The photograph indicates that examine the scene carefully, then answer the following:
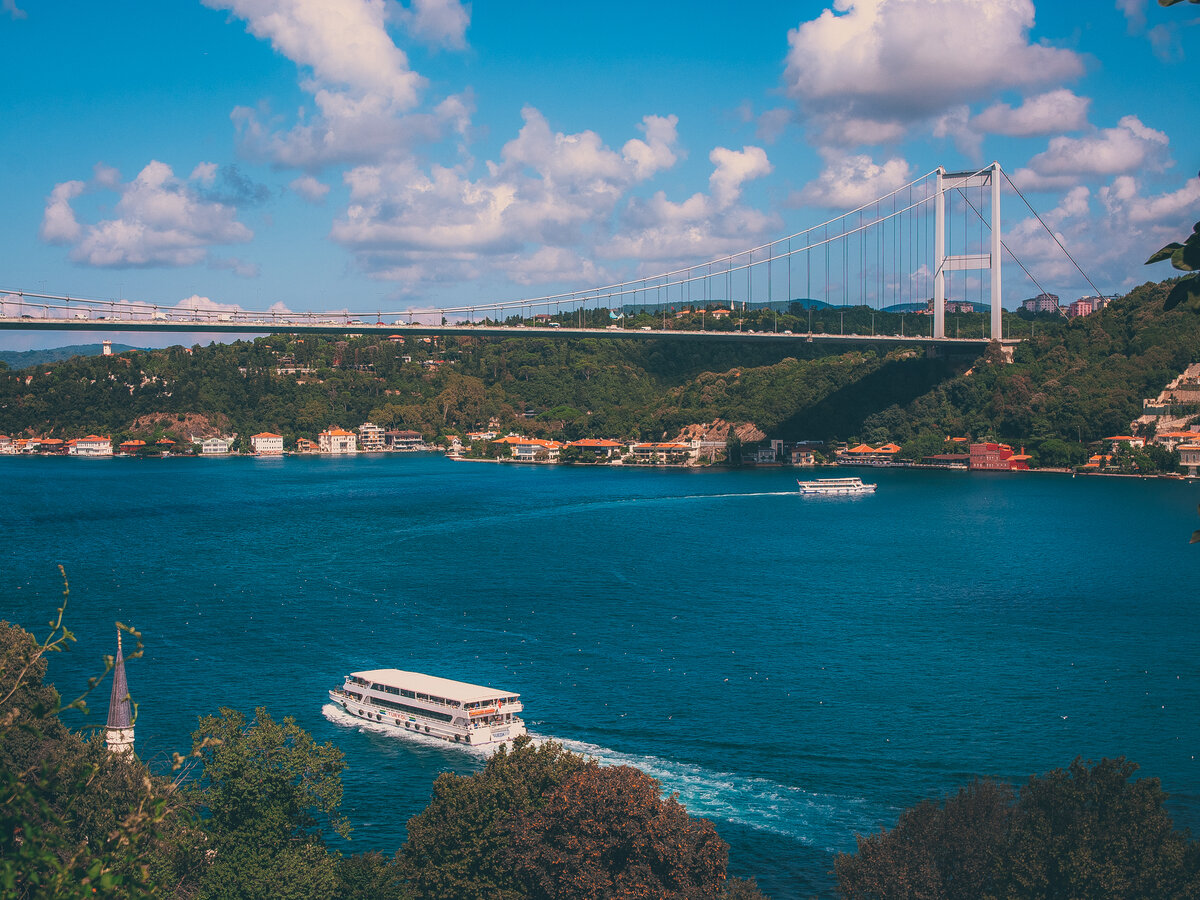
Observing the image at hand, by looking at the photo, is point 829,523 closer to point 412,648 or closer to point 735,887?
point 412,648

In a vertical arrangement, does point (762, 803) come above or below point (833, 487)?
below

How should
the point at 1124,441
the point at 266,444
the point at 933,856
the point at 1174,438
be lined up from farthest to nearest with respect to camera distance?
the point at 266,444, the point at 1124,441, the point at 1174,438, the point at 933,856

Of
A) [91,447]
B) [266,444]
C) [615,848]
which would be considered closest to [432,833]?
[615,848]

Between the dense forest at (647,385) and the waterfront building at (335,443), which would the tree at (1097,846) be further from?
the waterfront building at (335,443)

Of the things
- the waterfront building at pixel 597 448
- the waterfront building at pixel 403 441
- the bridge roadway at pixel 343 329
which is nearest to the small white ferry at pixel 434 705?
the bridge roadway at pixel 343 329

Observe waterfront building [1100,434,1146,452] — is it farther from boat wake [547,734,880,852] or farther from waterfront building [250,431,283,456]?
waterfront building [250,431,283,456]

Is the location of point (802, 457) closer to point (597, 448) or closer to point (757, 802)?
point (597, 448)
